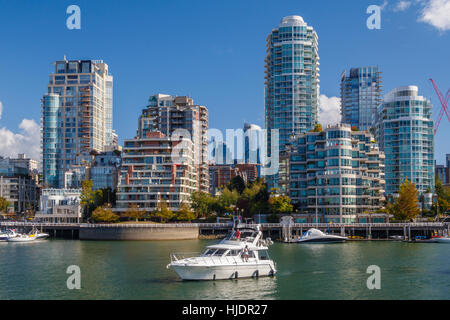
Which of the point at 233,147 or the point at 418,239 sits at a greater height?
the point at 233,147

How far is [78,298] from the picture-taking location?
5469 centimetres

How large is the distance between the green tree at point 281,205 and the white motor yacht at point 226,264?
284 feet

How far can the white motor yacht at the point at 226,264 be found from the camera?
204ft

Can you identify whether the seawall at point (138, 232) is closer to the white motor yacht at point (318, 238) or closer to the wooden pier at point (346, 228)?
the wooden pier at point (346, 228)

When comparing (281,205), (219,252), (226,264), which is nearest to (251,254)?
(219,252)

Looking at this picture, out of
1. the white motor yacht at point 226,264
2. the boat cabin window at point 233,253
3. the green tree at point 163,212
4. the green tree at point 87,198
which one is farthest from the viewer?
the green tree at point 87,198

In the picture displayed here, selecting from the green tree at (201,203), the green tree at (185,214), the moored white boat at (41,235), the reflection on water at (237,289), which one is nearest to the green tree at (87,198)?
the moored white boat at (41,235)

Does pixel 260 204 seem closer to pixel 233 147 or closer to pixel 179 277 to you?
pixel 233 147

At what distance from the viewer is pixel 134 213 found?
165 metres

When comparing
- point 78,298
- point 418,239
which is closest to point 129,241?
point 418,239

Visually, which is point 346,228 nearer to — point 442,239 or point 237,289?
point 442,239

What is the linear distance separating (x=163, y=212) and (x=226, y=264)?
10105 cm
